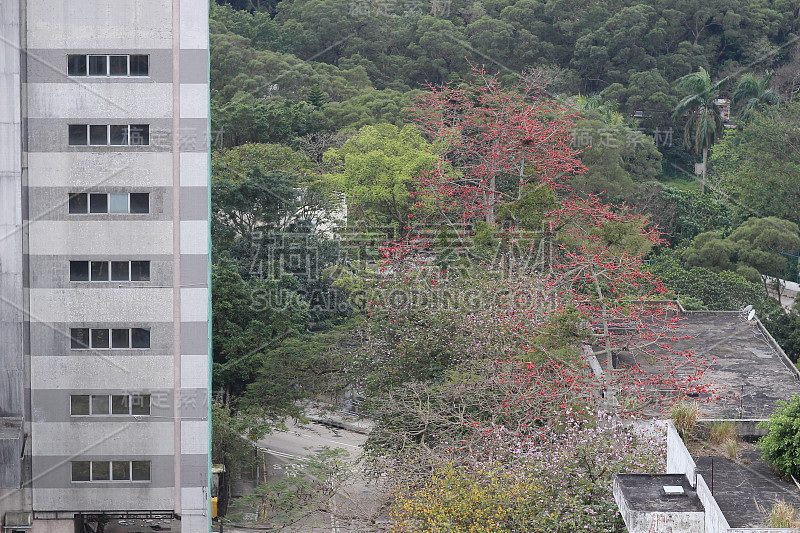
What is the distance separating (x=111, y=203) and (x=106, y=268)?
149cm

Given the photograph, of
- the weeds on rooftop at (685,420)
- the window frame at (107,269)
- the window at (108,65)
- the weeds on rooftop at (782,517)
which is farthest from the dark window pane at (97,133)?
the weeds on rooftop at (782,517)

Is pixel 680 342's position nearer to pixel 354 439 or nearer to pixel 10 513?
pixel 354 439

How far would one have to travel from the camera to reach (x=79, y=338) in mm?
25219

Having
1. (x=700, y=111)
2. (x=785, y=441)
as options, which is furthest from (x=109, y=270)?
(x=700, y=111)

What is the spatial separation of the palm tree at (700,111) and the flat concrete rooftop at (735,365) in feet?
Answer: 85.2

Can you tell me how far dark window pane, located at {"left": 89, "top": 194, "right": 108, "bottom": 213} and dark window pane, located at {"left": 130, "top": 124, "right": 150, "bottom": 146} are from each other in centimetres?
143

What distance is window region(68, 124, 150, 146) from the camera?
24.8m

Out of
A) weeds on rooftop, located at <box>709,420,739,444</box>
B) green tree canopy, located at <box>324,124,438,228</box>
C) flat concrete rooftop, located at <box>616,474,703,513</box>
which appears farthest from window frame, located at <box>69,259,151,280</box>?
green tree canopy, located at <box>324,124,438,228</box>

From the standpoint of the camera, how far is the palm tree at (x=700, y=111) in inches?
2291

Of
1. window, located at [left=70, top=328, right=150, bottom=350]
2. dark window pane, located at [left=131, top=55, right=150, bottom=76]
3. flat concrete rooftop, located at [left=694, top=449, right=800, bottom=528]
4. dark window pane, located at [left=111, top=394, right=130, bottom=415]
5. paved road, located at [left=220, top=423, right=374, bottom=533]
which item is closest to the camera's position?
flat concrete rooftop, located at [left=694, top=449, right=800, bottom=528]

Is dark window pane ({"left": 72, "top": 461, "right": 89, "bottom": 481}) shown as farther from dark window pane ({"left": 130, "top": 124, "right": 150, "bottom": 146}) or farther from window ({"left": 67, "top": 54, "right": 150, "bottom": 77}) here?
window ({"left": 67, "top": 54, "right": 150, "bottom": 77})

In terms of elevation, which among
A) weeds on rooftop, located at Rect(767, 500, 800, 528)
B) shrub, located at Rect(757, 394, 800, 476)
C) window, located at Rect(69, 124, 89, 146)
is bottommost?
weeds on rooftop, located at Rect(767, 500, 800, 528)

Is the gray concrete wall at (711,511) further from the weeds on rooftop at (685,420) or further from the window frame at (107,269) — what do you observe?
the window frame at (107,269)

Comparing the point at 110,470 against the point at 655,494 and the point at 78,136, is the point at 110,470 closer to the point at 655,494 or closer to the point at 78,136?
the point at 78,136
